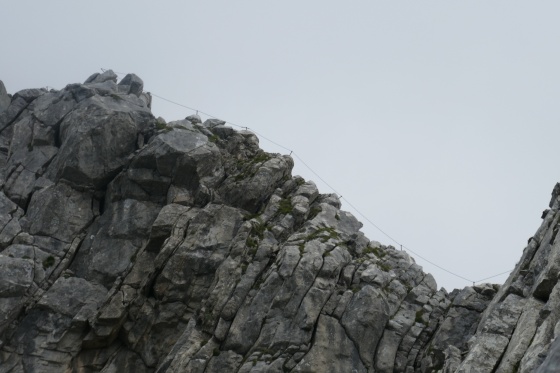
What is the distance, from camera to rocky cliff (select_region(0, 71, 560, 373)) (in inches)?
1565

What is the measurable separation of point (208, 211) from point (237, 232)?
128 inches

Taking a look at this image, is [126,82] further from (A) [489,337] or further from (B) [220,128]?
(A) [489,337]

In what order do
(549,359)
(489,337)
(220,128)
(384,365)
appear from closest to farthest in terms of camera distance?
(549,359) → (489,337) → (384,365) → (220,128)

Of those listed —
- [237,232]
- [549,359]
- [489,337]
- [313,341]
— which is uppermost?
[549,359]

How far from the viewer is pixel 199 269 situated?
46.4 metres

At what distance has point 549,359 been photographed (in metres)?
18.8

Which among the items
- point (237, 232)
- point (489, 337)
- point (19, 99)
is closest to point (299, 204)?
point (237, 232)

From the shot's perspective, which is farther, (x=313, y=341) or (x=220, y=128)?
(x=220, y=128)

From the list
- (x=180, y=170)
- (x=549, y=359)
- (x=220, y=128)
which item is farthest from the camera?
(x=220, y=128)

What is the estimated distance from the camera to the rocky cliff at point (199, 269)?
130 ft

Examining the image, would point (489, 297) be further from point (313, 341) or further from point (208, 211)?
point (208, 211)

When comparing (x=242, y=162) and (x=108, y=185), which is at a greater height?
(x=242, y=162)

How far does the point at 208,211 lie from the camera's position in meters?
49.2

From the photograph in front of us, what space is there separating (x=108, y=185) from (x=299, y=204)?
61.3ft
